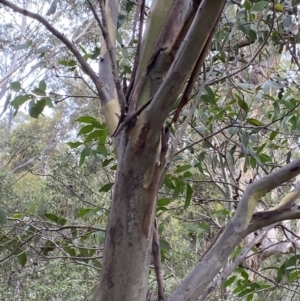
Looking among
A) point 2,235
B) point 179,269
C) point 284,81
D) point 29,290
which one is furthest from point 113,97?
point 29,290

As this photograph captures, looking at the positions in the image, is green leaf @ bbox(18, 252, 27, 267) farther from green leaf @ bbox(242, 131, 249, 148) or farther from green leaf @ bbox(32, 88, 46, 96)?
green leaf @ bbox(242, 131, 249, 148)

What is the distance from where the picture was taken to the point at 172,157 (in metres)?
0.50

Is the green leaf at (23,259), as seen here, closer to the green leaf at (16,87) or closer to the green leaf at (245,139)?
the green leaf at (16,87)

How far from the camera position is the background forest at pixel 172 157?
79 cm

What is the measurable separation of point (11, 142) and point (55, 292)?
135 inches

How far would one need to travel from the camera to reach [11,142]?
594cm

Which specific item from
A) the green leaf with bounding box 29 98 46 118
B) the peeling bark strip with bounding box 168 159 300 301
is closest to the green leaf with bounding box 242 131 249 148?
the peeling bark strip with bounding box 168 159 300 301

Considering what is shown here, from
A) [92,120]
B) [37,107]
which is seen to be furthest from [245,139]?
[37,107]

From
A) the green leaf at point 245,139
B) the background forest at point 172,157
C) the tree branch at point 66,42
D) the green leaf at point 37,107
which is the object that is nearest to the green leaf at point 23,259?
the background forest at point 172,157

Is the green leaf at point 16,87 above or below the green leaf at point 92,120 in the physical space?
above

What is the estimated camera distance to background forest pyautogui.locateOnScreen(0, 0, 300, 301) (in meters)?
0.79

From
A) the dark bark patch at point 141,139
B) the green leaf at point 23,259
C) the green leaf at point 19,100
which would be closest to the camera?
the dark bark patch at point 141,139

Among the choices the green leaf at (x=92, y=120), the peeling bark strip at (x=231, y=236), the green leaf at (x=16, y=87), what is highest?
the green leaf at (x=16, y=87)

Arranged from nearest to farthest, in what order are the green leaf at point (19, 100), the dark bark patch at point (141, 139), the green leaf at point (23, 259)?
the dark bark patch at point (141, 139), the green leaf at point (19, 100), the green leaf at point (23, 259)
